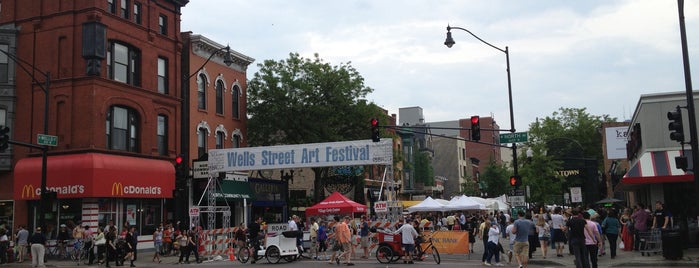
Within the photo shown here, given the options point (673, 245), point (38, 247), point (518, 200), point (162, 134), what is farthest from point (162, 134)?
point (673, 245)

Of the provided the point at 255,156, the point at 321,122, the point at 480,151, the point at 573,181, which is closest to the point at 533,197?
the point at 573,181

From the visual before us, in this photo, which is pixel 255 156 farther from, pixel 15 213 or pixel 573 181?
pixel 573 181

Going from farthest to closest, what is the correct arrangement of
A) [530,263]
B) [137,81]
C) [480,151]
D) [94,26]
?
[480,151]
[137,81]
[94,26]
[530,263]

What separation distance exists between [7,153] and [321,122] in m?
18.2

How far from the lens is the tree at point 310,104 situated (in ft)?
133

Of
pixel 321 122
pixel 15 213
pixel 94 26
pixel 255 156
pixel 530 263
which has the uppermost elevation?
pixel 94 26

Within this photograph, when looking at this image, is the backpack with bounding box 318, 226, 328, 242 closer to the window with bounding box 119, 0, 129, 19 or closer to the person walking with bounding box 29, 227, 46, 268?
the person walking with bounding box 29, 227, 46, 268

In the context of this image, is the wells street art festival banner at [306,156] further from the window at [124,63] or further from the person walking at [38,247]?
the window at [124,63]

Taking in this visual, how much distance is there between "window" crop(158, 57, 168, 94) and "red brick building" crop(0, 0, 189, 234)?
704 mm

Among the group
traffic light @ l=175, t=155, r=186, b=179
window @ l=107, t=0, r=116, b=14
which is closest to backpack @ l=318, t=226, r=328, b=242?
traffic light @ l=175, t=155, r=186, b=179

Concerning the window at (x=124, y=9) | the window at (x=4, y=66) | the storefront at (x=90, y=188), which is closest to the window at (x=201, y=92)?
the window at (x=124, y=9)

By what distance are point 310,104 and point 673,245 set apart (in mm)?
26018

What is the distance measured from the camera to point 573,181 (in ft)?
212

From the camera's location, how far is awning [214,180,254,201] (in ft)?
122
